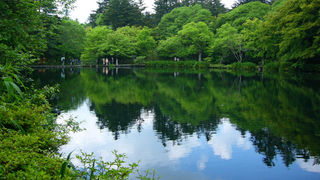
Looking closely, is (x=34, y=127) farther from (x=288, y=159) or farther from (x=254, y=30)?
(x=254, y=30)

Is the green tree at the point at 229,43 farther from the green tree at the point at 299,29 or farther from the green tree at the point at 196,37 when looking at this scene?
the green tree at the point at 299,29

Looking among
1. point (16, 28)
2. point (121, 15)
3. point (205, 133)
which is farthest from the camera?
point (121, 15)

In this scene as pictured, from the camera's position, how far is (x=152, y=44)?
46656mm

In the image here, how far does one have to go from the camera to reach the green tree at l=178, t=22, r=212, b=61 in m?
40.9

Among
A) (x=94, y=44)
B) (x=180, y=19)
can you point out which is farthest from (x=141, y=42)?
(x=180, y=19)

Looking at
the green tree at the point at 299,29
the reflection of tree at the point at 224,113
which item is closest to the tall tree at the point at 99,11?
the green tree at the point at 299,29

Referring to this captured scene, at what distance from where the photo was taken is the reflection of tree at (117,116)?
7614mm

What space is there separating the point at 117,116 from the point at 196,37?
1332 inches

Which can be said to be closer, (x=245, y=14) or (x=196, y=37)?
(x=196, y=37)

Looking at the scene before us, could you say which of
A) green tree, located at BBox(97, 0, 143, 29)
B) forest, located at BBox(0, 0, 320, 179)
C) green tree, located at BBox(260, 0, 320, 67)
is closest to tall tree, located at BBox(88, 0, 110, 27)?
forest, located at BBox(0, 0, 320, 179)

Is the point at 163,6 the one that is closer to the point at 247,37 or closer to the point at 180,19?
the point at 180,19

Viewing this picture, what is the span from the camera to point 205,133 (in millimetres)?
7109

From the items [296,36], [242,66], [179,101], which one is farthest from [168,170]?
[242,66]

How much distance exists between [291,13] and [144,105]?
72.1 ft
